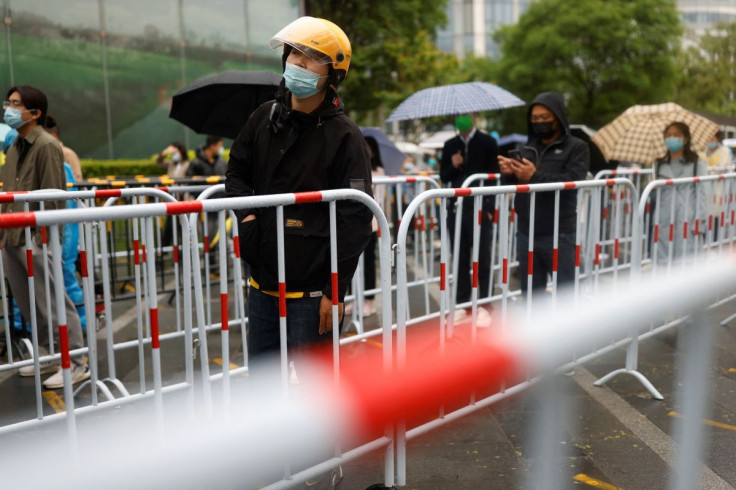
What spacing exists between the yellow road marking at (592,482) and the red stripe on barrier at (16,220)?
2.63 metres

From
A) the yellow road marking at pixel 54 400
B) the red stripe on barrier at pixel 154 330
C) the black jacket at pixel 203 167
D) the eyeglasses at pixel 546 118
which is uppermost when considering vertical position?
the eyeglasses at pixel 546 118

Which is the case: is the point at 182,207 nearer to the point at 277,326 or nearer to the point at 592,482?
the point at 277,326

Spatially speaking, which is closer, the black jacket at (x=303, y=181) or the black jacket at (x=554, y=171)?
the black jacket at (x=303, y=181)

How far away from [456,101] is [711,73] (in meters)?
44.7

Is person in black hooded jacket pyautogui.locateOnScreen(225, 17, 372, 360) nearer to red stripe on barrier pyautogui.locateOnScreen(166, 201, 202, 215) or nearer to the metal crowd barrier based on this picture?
the metal crowd barrier

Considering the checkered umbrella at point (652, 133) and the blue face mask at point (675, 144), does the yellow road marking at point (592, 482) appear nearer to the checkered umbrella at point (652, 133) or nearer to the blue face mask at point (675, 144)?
the blue face mask at point (675, 144)

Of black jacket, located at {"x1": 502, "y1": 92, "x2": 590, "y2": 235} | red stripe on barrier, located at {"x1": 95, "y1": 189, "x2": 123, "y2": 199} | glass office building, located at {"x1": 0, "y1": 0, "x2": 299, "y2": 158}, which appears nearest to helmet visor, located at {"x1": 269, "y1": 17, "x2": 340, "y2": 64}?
red stripe on barrier, located at {"x1": 95, "y1": 189, "x2": 123, "y2": 199}

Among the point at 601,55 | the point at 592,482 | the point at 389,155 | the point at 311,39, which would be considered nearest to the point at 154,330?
the point at 311,39

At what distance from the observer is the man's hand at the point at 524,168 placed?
512cm

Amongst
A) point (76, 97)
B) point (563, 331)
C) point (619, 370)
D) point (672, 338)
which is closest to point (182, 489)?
point (563, 331)

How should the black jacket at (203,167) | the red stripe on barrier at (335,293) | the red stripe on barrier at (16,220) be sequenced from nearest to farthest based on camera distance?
the red stripe on barrier at (16,220) < the red stripe on barrier at (335,293) < the black jacket at (203,167)

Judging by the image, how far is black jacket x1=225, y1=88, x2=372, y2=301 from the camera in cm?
310

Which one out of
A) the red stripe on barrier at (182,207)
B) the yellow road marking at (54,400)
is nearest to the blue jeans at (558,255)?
the red stripe on barrier at (182,207)

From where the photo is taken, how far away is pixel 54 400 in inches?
191
